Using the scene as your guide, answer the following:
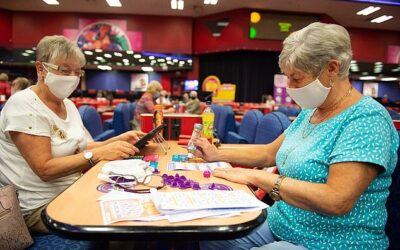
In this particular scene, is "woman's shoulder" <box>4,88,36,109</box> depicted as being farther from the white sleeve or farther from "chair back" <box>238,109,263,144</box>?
"chair back" <box>238,109,263,144</box>

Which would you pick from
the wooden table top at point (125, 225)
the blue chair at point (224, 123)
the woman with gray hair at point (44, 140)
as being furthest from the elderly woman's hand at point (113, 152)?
the blue chair at point (224, 123)

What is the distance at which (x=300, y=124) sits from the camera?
153 centimetres

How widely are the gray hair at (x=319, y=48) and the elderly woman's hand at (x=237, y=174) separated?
17.8 inches

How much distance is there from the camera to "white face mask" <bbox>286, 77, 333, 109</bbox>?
1.25 metres

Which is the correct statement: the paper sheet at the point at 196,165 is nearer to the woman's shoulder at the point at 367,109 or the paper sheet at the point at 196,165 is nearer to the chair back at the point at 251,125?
the woman's shoulder at the point at 367,109

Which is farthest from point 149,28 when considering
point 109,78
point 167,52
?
point 109,78

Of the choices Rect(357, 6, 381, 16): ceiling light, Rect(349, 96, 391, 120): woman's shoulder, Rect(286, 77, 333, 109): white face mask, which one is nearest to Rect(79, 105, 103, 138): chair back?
Rect(286, 77, 333, 109): white face mask

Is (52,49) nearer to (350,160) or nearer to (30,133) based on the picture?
(30,133)

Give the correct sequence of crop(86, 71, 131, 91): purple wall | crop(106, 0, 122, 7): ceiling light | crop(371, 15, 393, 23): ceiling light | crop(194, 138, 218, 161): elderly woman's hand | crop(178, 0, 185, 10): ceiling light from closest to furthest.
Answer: crop(194, 138, 218, 161): elderly woman's hand, crop(178, 0, 185, 10): ceiling light, crop(106, 0, 122, 7): ceiling light, crop(371, 15, 393, 23): ceiling light, crop(86, 71, 131, 91): purple wall

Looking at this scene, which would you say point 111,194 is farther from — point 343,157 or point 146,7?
point 146,7

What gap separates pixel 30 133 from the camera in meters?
1.54

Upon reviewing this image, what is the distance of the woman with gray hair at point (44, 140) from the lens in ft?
5.08

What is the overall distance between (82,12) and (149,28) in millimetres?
2499

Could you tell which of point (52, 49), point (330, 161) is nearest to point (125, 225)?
point (330, 161)
